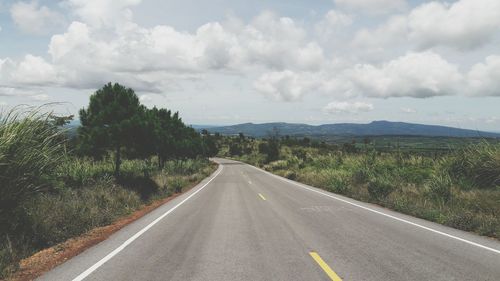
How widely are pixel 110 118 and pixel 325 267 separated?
1841cm

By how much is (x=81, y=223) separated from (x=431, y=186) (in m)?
12.1

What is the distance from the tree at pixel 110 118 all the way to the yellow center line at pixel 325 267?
16.6 metres

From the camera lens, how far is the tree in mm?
20562

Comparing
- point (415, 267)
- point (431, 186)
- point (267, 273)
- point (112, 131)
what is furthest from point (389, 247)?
point (112, 131)

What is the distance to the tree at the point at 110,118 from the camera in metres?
20.6

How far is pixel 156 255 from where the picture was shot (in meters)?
6.46

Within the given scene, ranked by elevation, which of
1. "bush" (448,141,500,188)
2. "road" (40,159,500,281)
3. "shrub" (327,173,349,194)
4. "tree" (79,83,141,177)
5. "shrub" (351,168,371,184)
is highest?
"tree" (79,83,141,177)

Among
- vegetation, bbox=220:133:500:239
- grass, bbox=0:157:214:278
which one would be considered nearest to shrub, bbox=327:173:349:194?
vegetation, bbox=220:133:500:239

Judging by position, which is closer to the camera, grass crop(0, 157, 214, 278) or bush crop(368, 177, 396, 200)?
grass crop(0, 157, 214, 278)

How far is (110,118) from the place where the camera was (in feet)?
69.9

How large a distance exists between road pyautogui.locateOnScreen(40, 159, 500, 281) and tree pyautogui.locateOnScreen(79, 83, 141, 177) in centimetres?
1115

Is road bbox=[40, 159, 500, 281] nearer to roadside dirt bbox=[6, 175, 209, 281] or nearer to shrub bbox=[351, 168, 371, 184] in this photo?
roadside dirt bbox=[6, 175, 209, 281]

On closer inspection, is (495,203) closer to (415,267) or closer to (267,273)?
(415,267)

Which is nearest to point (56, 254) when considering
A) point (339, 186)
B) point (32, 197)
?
point (32, 197)
